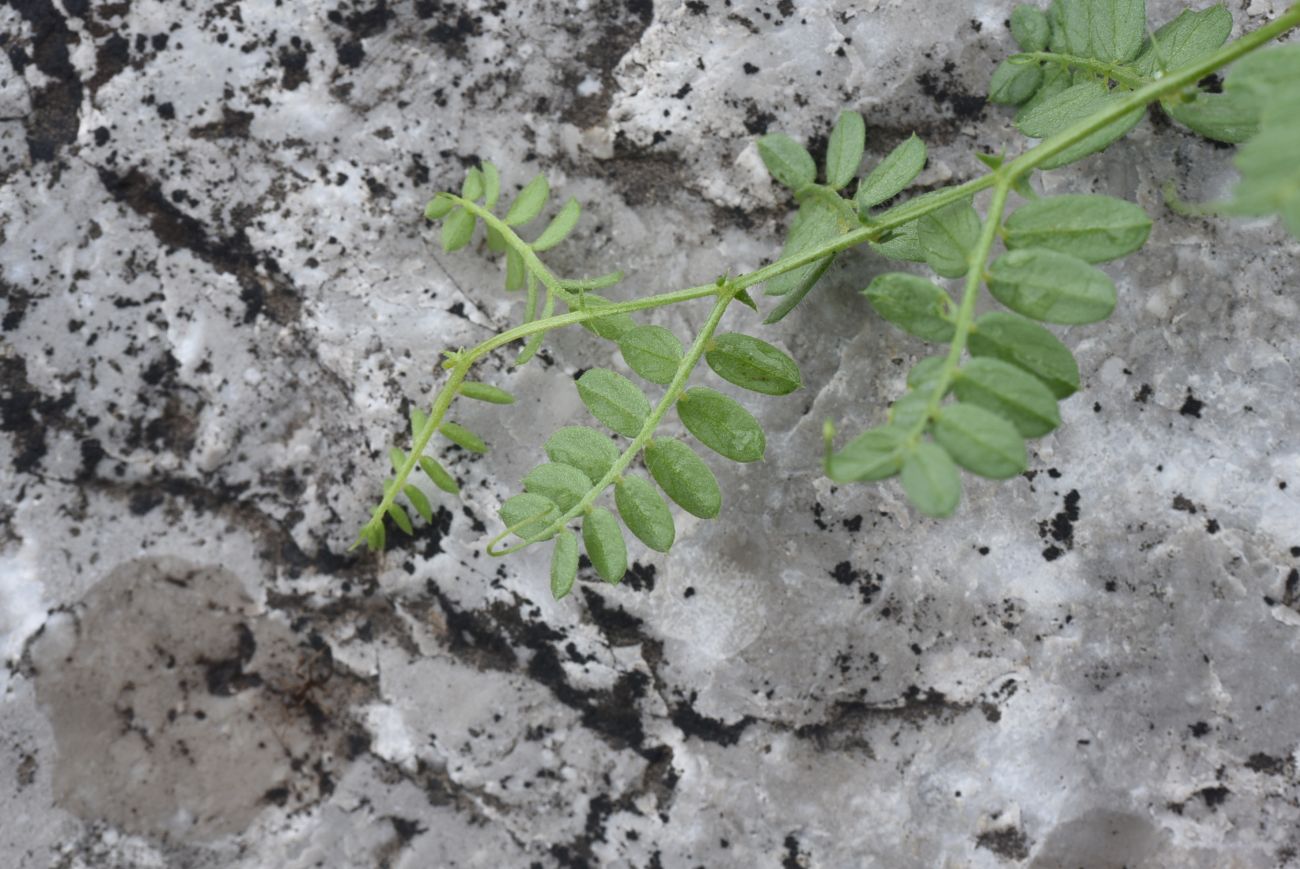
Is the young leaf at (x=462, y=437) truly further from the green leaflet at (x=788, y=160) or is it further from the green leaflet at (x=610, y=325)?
the green leaflet at (x=788, y=160)

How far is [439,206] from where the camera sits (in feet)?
5.54

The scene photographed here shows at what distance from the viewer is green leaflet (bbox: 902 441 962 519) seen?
3.60 ft

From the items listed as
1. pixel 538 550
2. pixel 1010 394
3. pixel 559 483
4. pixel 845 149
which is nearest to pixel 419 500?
pixel 538 550

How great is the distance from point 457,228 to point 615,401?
412 millimetres

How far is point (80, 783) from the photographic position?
1.85m

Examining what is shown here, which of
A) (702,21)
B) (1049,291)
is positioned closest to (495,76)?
(702,21)

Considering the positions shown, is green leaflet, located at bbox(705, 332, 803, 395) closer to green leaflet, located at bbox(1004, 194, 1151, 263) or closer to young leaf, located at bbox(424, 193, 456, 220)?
green leaflet, located at bbox(1004, 194, 1151, 263)

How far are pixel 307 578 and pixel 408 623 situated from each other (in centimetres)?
19

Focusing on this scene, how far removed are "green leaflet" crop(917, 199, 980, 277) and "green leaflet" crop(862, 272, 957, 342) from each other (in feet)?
0.24

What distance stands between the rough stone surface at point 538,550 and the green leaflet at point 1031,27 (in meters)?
0.09

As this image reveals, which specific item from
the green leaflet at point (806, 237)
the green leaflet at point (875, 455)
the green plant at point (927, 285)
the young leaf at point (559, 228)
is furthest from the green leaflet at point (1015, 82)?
the green leaflet at point (875, 455)

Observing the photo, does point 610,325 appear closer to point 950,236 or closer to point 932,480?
point 950,236

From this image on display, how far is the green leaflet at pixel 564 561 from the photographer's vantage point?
1432mm

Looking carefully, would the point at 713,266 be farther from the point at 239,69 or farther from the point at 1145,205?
the point at 239,69
